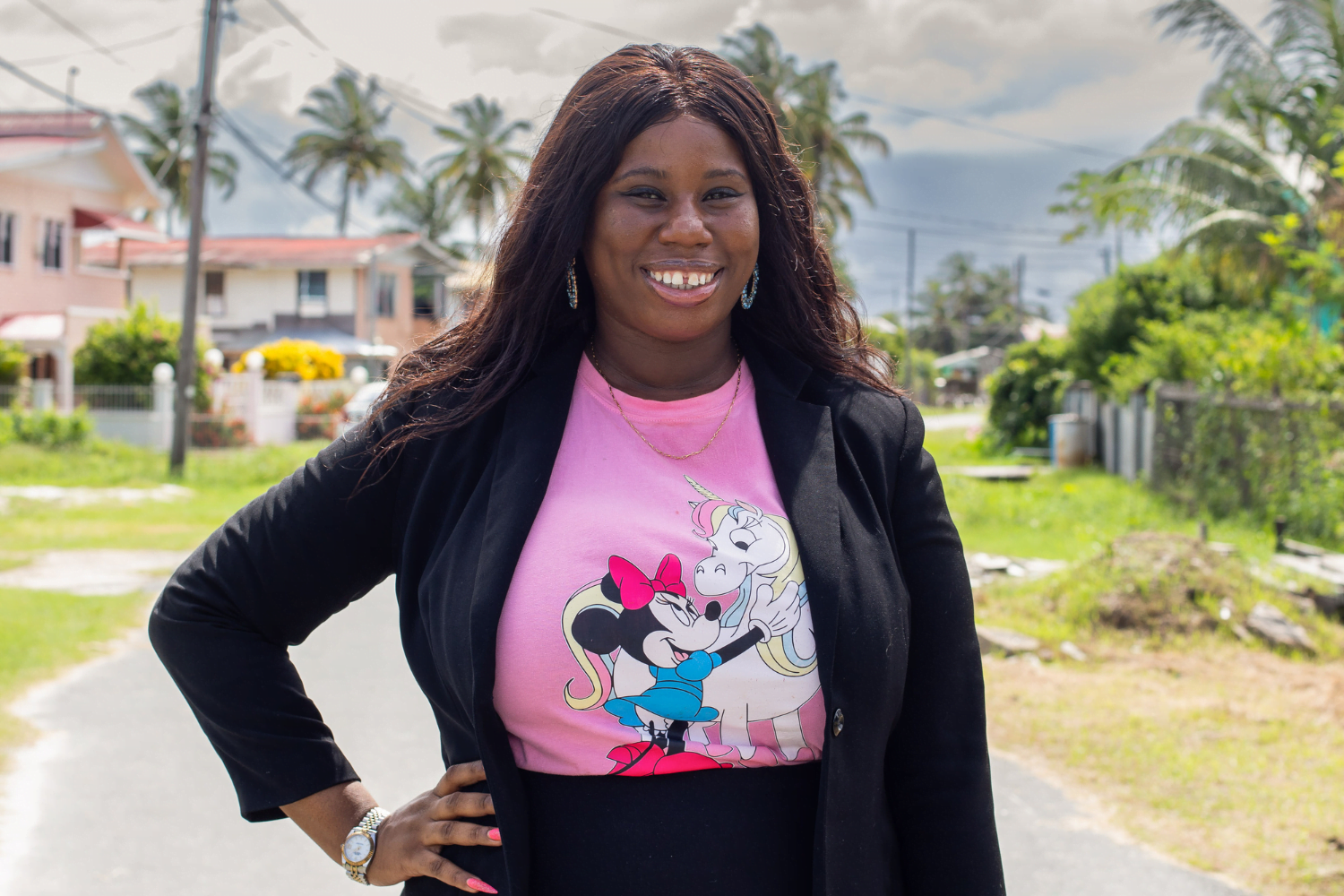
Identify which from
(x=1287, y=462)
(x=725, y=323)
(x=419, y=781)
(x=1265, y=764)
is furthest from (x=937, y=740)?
(x=1287, y=462)

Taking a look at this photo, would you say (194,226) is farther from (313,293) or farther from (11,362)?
(313,293)

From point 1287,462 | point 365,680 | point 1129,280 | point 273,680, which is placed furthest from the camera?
point 1129,280

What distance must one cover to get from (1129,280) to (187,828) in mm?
22114

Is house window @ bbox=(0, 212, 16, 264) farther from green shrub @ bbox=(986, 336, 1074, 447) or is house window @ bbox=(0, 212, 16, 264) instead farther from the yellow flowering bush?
green shrub @ bbox=(986, 336, 1074, 447)

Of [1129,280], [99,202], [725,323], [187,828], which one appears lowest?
[187,828]

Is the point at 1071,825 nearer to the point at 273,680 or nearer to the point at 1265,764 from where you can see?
the point at 1265,764

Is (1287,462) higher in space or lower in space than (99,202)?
lower

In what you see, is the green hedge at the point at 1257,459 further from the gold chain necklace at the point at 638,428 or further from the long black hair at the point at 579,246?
the gold chain necklace at the point at 638,428

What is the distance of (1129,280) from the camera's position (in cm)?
2317

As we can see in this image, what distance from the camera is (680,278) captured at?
205 centimetres

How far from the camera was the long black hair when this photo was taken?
6.59 feet

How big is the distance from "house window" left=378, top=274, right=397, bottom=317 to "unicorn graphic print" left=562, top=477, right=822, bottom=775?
38.2 metres

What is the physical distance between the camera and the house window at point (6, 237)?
27.3 metres

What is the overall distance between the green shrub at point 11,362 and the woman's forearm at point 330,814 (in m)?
24.6
